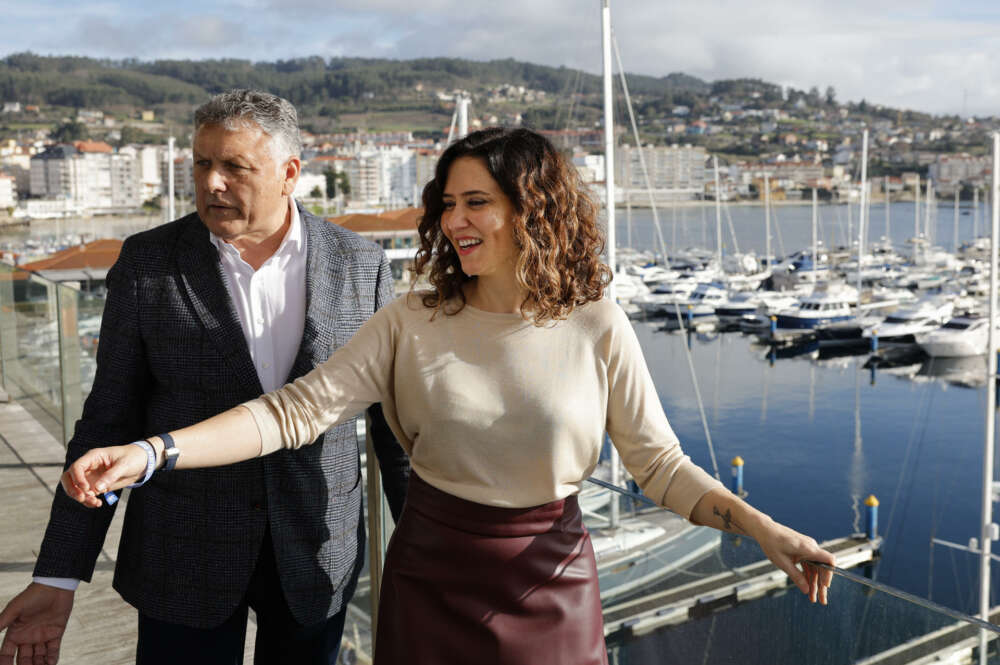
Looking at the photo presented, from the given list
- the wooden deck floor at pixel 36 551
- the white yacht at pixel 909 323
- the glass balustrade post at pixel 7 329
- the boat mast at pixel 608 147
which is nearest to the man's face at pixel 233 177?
the wooden deck floor at pixel 36 551

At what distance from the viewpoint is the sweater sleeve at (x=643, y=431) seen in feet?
3.97

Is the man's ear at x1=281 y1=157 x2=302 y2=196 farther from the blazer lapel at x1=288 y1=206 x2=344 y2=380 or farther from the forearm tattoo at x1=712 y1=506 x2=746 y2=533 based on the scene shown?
the forearm tattoo at x1=712 y1=506 x2=746 y2=533

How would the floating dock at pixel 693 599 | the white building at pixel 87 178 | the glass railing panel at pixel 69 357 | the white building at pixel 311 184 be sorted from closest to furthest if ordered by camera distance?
the floating dock at pixel 693 599
the glass railing panel at pixel 69 357
the white building at pixel 311 184
the white building at pixel 87 178

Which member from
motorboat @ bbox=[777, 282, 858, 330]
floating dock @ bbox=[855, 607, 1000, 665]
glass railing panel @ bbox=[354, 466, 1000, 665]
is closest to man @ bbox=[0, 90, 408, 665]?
glass railing panel @ bbox=[354, 466, 1000, 665]

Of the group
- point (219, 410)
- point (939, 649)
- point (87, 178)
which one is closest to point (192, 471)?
point (219, 410)

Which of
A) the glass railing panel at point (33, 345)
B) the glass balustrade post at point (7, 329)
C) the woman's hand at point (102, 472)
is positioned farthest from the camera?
the glass balustrade post at point (7, 329)

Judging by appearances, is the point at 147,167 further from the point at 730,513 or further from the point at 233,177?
the point at 730,513

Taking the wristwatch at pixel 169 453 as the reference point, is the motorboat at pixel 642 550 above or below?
below

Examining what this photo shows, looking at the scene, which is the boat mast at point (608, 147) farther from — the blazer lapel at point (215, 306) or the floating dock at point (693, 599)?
the blazer lapel at point (215, 306)

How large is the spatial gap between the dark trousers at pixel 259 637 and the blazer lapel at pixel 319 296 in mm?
256

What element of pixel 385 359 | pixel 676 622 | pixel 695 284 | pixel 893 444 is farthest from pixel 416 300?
pixel 695 284

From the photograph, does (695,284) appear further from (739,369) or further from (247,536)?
(247,536)

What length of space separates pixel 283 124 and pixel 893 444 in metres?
22.1

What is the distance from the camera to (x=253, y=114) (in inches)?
54.2
